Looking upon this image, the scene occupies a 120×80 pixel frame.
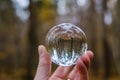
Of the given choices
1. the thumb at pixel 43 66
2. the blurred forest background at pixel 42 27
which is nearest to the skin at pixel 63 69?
the thumb at pixel 43 66

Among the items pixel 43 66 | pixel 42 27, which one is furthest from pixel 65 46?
pixel 42 27

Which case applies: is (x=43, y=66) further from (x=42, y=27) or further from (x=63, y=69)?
(x=42, y=27)

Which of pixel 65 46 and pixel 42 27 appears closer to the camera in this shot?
pixel 65 46

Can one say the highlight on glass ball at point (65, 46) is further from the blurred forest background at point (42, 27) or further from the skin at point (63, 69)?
the blurred forest background at point (42, 27)

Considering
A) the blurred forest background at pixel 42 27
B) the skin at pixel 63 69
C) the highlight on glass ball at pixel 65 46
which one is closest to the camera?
the skin at pixel 63 69

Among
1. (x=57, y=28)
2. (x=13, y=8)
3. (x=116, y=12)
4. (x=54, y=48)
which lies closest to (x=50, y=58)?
(x=54, y=48)
